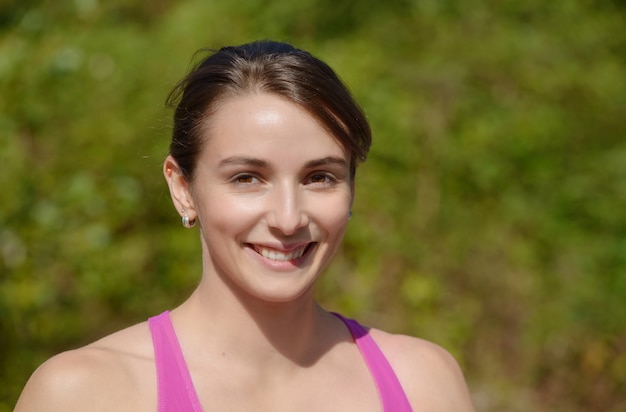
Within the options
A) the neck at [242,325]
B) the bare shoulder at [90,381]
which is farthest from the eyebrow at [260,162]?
the bare shoulder at [90,381]

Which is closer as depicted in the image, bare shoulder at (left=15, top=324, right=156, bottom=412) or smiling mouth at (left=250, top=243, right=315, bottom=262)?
bare shoulder at (left=15, top=324, right=156, bottom=412)

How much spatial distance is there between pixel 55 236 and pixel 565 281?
9.44ft

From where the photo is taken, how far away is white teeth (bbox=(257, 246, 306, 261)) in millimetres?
2084

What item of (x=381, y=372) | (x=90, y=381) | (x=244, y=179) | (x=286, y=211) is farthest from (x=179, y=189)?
(x=381, y=372)

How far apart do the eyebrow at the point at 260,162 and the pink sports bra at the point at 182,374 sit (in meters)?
0.42

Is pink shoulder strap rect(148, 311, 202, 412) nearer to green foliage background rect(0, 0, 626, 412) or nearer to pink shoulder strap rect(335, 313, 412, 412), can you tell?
pink shoulder strap rect(335, 313, 412, 412)

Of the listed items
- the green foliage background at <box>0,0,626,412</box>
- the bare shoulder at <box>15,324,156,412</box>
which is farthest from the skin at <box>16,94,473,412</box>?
→ the green foliage background at <box>0,0,626,412</box>

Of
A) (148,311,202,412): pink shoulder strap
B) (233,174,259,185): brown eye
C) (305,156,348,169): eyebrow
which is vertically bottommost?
(148,311,202,412): pink shoulder strap

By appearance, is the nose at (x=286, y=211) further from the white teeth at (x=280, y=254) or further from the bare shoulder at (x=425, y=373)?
the bare shoulder at (x=425, y=373)

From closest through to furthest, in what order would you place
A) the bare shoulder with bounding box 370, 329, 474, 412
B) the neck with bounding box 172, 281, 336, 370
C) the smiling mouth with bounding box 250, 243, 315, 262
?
the smiling mouth with bounding box 250, 243, 315, 262, the neck with bounding box 172, 281, 336, 370, the bare shoulder with bounding box 370, 329, 474, 412

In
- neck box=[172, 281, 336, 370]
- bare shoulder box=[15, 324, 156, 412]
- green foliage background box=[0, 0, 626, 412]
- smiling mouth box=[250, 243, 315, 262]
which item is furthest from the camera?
green foliage background box=[0, 0, 626, 412]

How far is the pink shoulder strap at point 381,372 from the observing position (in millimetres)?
2291

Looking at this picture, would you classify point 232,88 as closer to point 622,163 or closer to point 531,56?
point 622,163

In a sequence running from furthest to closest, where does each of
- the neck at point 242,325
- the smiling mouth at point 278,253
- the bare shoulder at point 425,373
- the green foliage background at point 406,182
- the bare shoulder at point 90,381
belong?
the green foliage background at point 406,182 < the bare shoulder at point 425,373 < the neck at point 242,325 < the smiling mouth at point 278,253 < the bare shoulder at point 90,381
